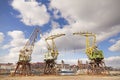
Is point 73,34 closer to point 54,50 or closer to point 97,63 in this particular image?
point 54,50

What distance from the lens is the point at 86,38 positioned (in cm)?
10494

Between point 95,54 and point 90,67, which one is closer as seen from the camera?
point 95,54

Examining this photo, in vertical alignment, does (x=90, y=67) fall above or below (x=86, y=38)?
below

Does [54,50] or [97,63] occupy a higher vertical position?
[54,50]

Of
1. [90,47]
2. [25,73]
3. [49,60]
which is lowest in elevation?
[25,73]

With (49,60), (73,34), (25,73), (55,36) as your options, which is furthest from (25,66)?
(73,34)

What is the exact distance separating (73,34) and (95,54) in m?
15.9

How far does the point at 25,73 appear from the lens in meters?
105

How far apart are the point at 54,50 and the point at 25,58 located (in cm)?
1582

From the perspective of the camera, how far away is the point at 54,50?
342 ft

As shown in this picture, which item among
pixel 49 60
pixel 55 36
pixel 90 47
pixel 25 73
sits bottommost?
pixel 25 73

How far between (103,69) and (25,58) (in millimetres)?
40845

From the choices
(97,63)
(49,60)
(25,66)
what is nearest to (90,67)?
(97,63)

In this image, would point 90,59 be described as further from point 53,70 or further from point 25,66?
point 25,66
